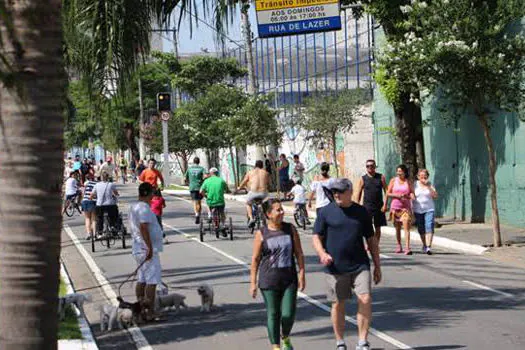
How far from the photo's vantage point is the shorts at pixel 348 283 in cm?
859

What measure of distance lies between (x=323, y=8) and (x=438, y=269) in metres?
7.09

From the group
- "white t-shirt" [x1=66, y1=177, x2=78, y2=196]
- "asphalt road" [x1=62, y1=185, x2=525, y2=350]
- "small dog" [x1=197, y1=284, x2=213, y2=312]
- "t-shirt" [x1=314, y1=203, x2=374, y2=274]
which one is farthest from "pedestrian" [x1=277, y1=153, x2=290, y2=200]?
"t-shirt" [x1=314, y1=203, x2=374, y2=274]

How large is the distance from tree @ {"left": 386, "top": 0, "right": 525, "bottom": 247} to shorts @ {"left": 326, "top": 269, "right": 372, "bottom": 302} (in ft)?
31.2

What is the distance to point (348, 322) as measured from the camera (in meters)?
10.8

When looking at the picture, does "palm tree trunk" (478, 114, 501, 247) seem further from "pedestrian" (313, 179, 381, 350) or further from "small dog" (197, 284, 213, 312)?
"pedestrian" (313, 179, 381, 350)

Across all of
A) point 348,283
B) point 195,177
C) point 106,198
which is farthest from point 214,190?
point 348,283

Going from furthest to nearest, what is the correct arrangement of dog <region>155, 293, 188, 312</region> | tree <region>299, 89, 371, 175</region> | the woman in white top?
tree <region>299, 89, 371, 175</region>, the woman in white top, dog <region>155, 293, 188, 312</region>

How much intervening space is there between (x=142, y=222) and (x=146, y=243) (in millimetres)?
→ 256

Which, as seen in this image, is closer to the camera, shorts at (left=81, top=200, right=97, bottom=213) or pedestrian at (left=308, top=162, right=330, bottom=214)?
pedestrian at (left=308, top=162, right=330, bottom=214)

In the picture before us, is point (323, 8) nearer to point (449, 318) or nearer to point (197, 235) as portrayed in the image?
point (197, 235)

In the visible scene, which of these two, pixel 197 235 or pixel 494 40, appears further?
pixel 197 235

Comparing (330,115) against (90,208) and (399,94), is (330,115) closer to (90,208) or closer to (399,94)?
(399,94)

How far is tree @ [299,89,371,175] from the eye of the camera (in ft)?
115

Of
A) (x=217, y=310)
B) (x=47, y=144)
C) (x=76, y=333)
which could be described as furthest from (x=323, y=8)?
(x=47, y=144)
